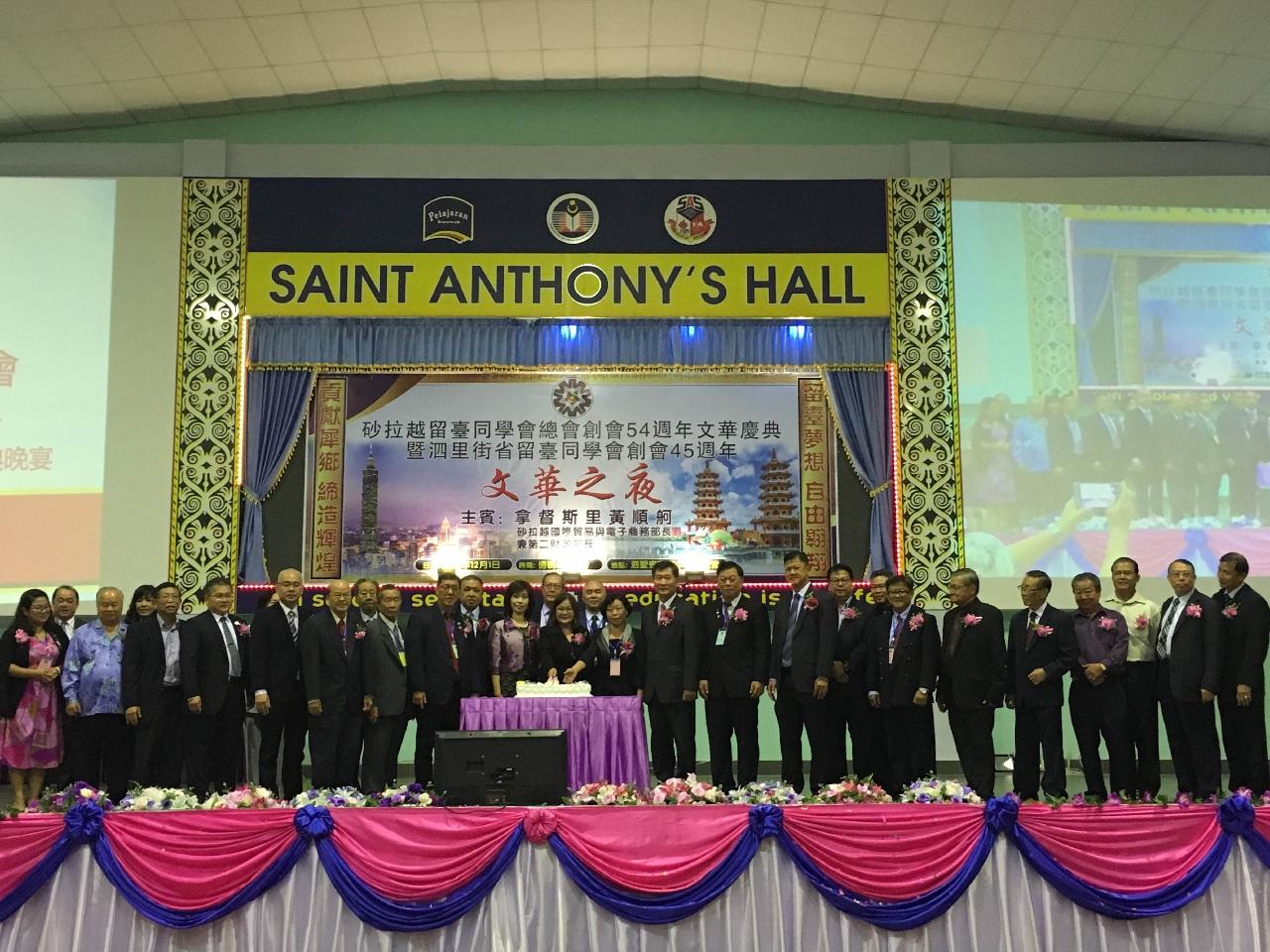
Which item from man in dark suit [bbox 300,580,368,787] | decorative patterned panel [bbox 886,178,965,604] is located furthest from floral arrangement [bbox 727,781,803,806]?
decorative patterned panel [bbox 886,178,965,604]

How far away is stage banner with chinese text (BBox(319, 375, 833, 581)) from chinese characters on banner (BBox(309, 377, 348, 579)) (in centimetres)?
3

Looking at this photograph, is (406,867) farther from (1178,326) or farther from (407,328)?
(1178,326)

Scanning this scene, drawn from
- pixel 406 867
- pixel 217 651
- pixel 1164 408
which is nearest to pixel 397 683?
pixel 217 651

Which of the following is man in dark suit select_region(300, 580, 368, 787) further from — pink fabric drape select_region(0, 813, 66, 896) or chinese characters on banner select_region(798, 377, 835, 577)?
chinese characters on banner select_region(798, 377, 835, 577)

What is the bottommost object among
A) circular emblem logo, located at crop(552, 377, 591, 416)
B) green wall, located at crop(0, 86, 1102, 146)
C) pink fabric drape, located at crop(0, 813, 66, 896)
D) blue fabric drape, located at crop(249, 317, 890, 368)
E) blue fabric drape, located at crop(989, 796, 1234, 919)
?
blue fabric drape, located at crop(989, 796, 1234, 919)

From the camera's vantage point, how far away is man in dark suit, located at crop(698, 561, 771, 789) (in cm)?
609

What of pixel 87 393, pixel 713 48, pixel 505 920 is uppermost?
pixel 713 48

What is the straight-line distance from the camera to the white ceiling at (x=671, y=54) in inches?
283

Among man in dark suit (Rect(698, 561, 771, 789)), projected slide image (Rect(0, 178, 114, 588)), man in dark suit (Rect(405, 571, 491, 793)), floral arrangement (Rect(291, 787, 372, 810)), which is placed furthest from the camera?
projected slide image (Rect(0, 178, 114, 588))

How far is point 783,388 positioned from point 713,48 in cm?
212

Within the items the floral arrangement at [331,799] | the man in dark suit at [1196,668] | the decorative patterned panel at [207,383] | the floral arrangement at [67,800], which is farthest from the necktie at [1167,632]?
the decorative patterned panel at [207,383]

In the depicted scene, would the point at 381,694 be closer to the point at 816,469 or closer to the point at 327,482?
the point at 327,482

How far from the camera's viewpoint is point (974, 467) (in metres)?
7.95

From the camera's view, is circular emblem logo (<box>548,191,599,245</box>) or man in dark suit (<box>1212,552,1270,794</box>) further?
circular emblem logo (<box>548,191,599,245</box>)
